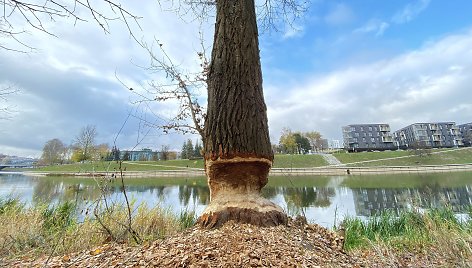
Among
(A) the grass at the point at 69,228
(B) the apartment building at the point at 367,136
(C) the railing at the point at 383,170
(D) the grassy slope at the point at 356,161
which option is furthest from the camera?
(B) the apartment building at the point at 367,136

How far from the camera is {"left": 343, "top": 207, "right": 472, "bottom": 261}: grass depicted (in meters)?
2.49

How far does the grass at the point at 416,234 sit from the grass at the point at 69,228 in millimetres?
2728

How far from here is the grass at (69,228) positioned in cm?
325

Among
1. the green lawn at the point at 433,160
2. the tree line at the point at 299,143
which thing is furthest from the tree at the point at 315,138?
the green lawn at the point at 433,160

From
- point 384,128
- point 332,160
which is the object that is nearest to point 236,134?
point 332,160

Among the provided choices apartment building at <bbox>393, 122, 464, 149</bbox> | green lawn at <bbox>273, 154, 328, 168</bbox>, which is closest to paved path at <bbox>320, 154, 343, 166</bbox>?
green lawn at <bbox>273, 154, 328, 168</bbox>

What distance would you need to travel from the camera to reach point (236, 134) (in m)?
2.64

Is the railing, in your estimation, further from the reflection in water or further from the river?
the reflection in water

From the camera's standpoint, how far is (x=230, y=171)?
8.86 feet

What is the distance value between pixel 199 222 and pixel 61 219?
4459 mm

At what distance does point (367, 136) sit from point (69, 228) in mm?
90648

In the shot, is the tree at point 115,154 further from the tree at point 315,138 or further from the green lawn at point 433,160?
the tree at point 315,138

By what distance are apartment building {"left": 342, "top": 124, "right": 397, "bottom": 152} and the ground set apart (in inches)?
3412

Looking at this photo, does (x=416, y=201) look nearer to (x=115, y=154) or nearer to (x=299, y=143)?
(x=115, y=154)
